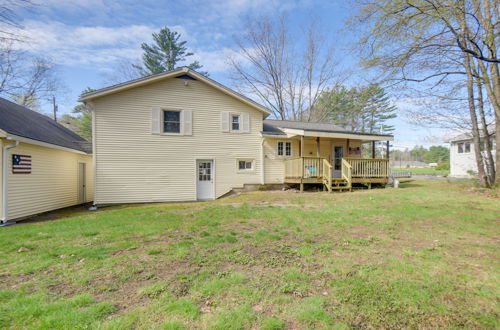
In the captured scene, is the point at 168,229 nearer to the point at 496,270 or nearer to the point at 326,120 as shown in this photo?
the point at 496,270

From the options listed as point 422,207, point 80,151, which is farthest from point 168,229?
point 80,151

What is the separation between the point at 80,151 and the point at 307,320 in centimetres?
1333

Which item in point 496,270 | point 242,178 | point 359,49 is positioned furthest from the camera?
point 242,178

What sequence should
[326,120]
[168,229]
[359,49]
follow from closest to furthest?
[168,229]
[359,49]
[326,120]

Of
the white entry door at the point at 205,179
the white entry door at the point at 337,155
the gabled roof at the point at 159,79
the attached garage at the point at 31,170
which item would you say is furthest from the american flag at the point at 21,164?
the white entry door at the point at 337,155

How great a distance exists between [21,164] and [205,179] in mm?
6901

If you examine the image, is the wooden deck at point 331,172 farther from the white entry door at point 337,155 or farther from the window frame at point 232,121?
the window frame at point 232,121

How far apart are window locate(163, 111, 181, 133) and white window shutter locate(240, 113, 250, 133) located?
327cm

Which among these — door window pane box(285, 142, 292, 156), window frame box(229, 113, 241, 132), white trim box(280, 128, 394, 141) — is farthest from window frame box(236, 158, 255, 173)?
white trim box(280, 128, 394, 141)

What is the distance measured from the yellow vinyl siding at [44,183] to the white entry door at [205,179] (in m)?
6.05

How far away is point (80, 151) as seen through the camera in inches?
453

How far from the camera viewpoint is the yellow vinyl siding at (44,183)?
766 cm

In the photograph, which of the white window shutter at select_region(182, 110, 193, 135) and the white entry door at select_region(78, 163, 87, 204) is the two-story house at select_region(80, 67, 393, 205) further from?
the white entry door at select_region(78, 163, 87, 204)

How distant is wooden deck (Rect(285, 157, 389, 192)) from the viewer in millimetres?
11547
